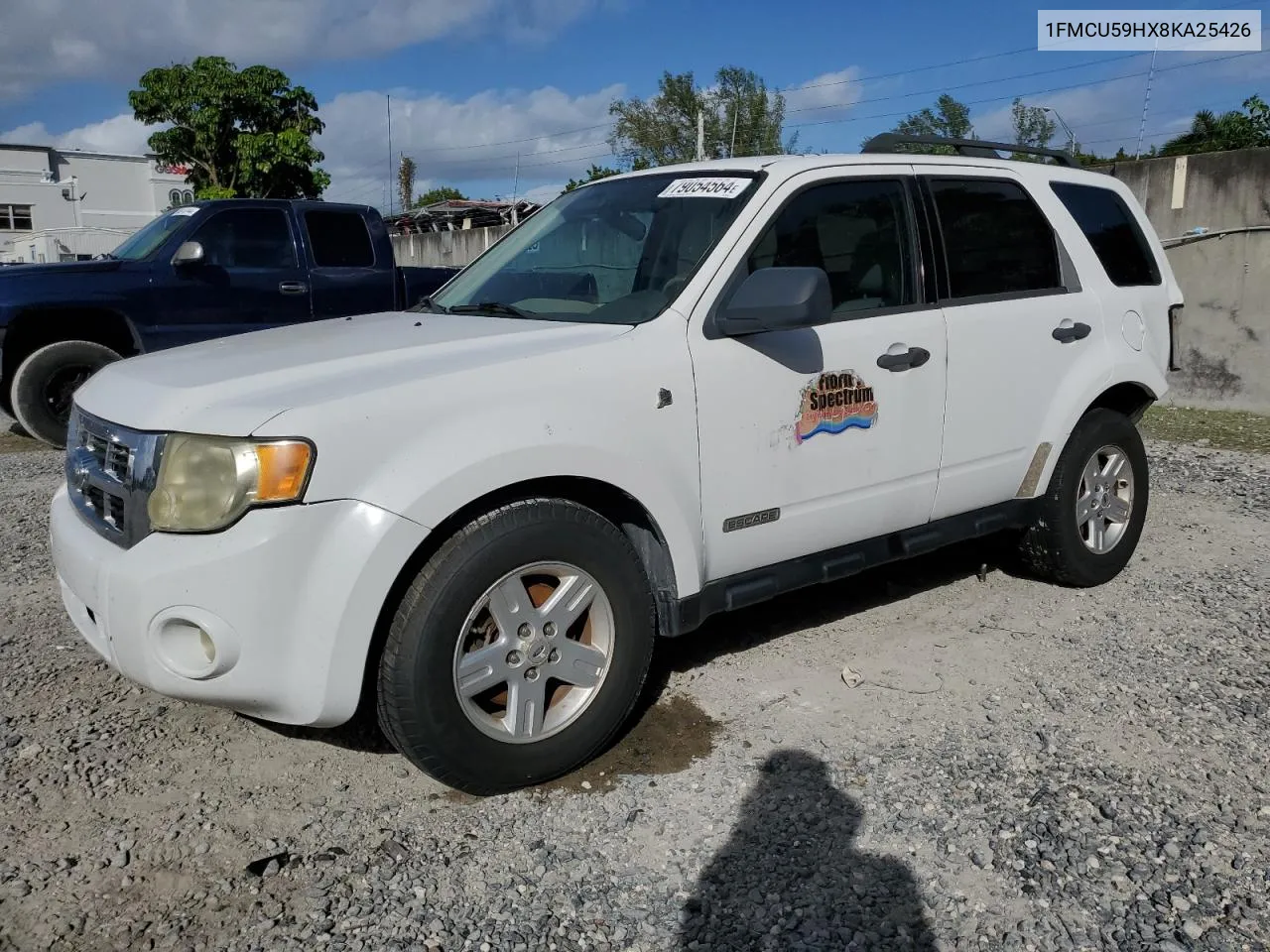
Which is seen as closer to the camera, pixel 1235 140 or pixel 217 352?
pixel 217 352

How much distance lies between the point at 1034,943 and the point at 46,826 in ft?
Result: 8.53

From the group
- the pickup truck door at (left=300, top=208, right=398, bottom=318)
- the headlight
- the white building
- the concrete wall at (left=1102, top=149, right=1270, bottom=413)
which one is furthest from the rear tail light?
the white building

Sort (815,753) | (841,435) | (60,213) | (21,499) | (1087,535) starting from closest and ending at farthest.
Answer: (815,753)
(841,435)
(1087,535)
(21,499)
(60,213)

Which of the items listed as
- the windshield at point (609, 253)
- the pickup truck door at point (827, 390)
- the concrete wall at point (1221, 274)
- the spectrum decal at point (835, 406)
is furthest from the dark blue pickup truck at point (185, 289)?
the concrete wall at point (1221, 274)

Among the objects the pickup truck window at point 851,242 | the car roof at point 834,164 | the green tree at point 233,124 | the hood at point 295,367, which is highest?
the green tree at point 233,124

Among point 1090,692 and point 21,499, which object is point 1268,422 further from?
point 21,499

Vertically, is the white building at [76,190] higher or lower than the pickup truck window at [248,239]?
higher

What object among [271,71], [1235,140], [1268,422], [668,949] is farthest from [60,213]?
[668,949]

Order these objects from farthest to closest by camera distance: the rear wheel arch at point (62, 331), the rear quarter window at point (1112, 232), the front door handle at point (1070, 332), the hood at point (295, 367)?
the rear wheel arch at point (62, 331), the rear quarter window at point (1112, 232), the front door handle at point (1070, 332), the hood at point (295, 367)

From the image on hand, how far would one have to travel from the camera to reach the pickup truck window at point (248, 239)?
29.6 feet

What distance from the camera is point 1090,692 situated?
3.88m

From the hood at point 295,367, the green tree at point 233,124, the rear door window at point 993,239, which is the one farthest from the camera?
the green tree at point 233,124

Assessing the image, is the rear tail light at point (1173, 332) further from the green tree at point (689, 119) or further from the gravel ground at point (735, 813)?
the green tree at point (689, 119)

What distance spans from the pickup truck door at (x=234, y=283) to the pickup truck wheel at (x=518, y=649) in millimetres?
6659
